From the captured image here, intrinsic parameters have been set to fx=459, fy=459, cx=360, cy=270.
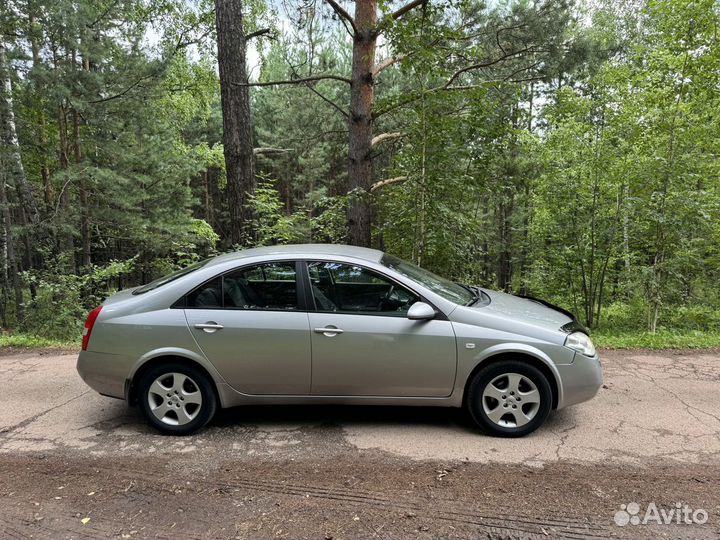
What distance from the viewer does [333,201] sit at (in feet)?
27.9

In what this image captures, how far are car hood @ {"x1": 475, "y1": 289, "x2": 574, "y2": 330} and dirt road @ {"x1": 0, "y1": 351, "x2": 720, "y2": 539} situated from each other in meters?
0.89

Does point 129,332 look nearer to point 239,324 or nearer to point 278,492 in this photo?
point 239,324

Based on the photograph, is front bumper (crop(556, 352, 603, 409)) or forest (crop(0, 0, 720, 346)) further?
forest (crop(0, 0, 720, 346))

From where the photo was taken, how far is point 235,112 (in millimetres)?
8383

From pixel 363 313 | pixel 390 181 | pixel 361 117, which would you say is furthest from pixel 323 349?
pixel 361 117

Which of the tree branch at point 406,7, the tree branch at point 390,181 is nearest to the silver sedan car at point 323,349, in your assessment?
the tree branch at point 390,181

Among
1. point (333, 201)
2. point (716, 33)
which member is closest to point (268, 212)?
point (333, 201)

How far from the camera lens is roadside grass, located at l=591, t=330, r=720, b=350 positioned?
6.56m

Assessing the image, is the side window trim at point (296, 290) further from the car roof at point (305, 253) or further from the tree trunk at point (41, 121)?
the tree trunk at point (41, 121)

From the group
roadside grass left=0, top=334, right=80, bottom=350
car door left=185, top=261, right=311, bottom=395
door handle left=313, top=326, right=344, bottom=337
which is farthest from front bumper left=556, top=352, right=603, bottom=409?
roadside grass left=0, top=334, right=80, bottom=350

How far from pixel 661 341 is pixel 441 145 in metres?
4.34
